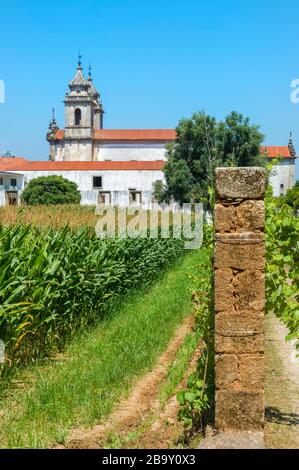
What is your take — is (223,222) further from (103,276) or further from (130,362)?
(103,276)

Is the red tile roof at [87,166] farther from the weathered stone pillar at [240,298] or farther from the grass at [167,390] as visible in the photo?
the weathered stone pillar at [240,298]

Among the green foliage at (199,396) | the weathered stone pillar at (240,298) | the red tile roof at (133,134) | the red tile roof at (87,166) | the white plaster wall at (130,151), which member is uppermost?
the red tile roof at (133,134)

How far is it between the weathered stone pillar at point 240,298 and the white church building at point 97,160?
49.4m

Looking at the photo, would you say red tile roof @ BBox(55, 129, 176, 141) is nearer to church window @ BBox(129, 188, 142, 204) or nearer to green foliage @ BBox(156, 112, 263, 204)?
church window @ BBox(129, 188, 142, 204)

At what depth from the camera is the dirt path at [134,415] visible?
15.1 ft

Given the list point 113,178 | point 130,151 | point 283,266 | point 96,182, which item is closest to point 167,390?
point 283,266

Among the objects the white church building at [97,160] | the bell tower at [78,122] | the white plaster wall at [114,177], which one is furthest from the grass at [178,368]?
the bell tower at [78,122]

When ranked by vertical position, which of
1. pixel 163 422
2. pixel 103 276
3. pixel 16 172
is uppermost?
pixel 16 172

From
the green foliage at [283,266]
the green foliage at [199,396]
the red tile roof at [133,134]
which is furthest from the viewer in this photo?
the red tile roof at [133,134]

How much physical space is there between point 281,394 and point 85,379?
197cm

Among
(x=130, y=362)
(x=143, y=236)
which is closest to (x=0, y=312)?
(x=130, y=362)

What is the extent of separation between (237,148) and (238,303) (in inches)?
1690

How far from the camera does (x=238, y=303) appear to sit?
4.14 meters

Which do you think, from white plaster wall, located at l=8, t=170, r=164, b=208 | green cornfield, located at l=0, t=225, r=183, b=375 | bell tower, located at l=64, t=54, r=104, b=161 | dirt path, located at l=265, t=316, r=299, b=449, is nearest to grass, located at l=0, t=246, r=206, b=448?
green cornfield, located at l=0, t=225, r=183, b=375
